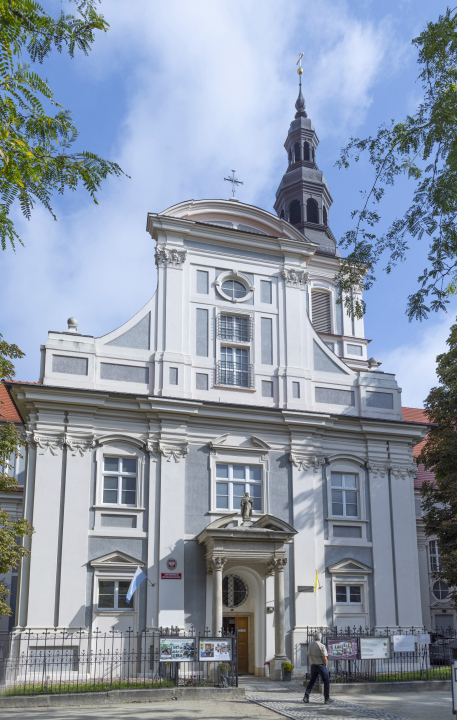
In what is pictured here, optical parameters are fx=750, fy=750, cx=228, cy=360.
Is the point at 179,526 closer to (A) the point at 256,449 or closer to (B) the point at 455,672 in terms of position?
(A) the point at 256,449

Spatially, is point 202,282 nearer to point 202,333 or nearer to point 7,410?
point 202,333

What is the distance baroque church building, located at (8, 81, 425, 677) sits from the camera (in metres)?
20.2

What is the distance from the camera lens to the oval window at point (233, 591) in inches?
859

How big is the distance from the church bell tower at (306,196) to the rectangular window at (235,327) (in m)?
11.7

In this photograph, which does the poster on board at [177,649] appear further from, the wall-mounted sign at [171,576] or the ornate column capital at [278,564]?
the ornate column capital at [278,564]

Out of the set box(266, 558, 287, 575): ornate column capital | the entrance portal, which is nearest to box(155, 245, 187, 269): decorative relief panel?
box(266, 558, 287, 575): ornate column capital

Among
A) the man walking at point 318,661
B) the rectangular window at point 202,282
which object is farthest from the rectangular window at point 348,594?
the rectangular window at point 202,282

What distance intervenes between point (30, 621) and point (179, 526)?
461 centimetres

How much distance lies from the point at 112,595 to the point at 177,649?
12.6 ft

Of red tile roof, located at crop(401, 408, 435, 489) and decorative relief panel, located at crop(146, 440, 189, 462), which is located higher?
red tile roof, located at crop(401, 408, 435, 489)

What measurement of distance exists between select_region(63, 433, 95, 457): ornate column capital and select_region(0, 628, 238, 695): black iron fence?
470 cm

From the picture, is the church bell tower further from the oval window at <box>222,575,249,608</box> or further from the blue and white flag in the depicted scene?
the blue and white flag

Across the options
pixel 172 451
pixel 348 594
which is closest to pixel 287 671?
pixel 348 594

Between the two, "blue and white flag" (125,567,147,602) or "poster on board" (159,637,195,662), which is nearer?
"poster on board" (159,637,195,662)
